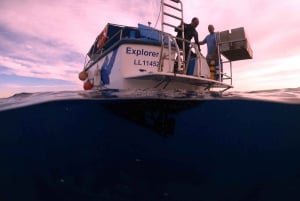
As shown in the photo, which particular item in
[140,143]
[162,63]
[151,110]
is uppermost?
[162,63]

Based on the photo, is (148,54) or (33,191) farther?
(148,54)

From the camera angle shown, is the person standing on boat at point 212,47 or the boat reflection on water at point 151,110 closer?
the boat reflection on water at point 151,110

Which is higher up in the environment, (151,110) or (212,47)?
(212,47)

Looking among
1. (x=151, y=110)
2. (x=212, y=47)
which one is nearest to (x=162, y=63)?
(x=151, y=110)

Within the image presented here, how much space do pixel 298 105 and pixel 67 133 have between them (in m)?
6.65

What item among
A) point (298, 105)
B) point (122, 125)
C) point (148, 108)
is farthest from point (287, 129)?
point (122, 125)

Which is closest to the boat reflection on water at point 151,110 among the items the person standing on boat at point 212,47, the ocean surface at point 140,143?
the ocean surface at point 140,143

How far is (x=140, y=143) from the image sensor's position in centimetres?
686

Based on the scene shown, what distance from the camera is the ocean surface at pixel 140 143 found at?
621cm

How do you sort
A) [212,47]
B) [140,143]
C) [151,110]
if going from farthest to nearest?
[212,47] < [140,143] < [151,110]

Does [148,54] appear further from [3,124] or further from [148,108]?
[3,124]

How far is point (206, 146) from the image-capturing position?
295 inches

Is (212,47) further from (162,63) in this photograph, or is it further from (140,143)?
(140,143)

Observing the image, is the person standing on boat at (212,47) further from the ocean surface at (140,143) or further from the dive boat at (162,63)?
the ocean surface at (140,143)
